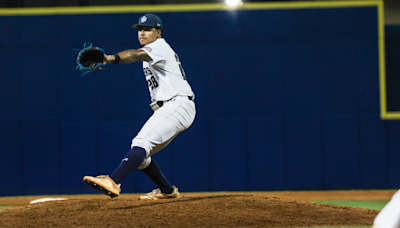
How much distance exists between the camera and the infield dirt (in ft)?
12.6

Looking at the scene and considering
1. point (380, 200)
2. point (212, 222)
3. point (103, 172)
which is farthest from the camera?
point (103, 172)

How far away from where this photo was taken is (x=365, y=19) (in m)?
7.11

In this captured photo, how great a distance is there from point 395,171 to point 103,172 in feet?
14.6

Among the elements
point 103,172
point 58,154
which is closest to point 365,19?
point 103,172

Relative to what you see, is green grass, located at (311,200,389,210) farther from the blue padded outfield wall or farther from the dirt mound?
the dirt mound

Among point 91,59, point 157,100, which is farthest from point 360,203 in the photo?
point 91,59

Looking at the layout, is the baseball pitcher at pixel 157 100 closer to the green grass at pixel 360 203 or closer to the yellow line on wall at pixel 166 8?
the yellow line on wall at pixel 166 8

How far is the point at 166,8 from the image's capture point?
7125 mm

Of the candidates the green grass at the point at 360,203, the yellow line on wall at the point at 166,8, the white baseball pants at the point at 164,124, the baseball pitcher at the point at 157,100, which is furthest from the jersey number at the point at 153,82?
the green grass at the point at 360,203

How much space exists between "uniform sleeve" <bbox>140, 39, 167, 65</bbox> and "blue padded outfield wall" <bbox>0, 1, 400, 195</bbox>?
2879 millimetres

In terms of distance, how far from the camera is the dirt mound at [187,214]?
383 centimetres

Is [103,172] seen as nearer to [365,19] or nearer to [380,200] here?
[380,200]

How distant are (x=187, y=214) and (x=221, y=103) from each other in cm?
328

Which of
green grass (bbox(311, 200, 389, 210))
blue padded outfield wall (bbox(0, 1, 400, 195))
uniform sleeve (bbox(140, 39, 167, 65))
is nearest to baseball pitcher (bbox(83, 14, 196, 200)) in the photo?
Result: uniform sleeve (bbox(140, 39, 167, 65))
